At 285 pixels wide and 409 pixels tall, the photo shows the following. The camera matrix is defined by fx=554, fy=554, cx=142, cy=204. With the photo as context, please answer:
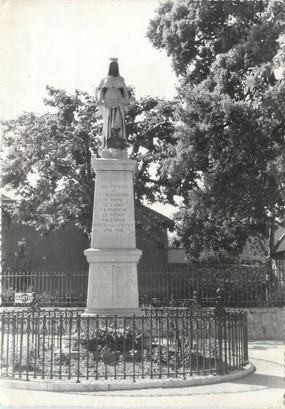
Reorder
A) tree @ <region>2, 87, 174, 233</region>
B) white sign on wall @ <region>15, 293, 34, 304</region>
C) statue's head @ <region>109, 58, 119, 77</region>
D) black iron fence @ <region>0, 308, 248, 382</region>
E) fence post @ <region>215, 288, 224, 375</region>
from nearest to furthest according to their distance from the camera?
1. black iron fence @ <region>0, 308, 248, 382</region>
2. fence post @ <region>215, 288, 224, 375</region>
3. statue's head @ <region>109, 58, 119, 77</region>
4. white sign on wall @ <region>15, 293, 34, 304</region>
5. tree @ <region>2, 87, 174, 233</region>

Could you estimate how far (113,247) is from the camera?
12.0m

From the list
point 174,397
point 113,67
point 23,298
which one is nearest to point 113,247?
point 113,67

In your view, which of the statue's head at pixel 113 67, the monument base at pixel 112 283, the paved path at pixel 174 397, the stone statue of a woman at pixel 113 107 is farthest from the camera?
the statue's head at pixel 113 67

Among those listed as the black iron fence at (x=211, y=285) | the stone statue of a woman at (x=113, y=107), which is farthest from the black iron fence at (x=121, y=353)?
the black iron fence at (x=211, y=285)

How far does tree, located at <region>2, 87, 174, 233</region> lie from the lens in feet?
78.1

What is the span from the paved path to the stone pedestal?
10.8 feet

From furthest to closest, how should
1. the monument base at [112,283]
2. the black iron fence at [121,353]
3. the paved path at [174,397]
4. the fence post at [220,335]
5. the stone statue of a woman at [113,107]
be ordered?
the stone statue of a woman at [113,107], the monument base at [112,283], the fence post at [220,335], the black iron fence at [121,353], the paved path at [174,397]

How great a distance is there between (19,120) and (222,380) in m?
18.6

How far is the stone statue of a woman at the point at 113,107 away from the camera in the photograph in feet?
42.2

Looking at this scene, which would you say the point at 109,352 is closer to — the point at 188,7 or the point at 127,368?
the point at 127,368

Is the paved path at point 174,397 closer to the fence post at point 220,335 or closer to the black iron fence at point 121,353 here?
the fence post at point 220,335

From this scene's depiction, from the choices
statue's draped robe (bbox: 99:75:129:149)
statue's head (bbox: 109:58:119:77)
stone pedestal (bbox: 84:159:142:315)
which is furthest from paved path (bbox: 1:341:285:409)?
statue's head (bbox: 109:58:119:77)

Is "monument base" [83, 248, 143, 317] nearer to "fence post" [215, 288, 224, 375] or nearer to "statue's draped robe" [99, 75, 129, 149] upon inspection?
"fence post" [215, 288, 224, 375]

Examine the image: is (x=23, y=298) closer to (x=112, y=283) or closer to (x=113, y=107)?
(x=112, y=283)
